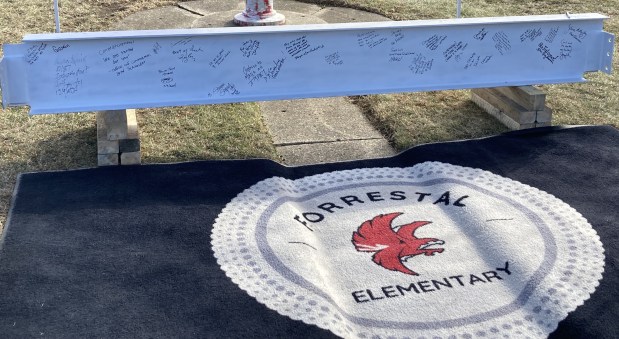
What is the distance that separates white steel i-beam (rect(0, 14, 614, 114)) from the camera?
4.64 m

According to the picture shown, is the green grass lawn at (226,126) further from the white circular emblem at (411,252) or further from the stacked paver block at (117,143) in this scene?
the white circular emblem at (411,252)

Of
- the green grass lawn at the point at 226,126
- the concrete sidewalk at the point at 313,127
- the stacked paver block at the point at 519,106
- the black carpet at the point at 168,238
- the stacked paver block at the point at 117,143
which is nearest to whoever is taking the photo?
the black carpet at the point at 168,238

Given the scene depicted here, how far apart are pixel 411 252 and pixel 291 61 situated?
162 centimetres

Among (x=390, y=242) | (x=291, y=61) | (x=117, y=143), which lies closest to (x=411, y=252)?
(x=390, y=242)

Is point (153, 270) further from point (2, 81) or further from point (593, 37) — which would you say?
point (593, 37)

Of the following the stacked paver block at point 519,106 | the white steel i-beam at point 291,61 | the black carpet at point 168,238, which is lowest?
the black carpet at point 168,238

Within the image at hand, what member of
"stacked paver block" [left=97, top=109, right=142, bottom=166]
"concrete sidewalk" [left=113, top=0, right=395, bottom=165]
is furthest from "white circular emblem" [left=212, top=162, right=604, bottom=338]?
"stacked paver block" [left=97, top=109, right=142, bottom=166]

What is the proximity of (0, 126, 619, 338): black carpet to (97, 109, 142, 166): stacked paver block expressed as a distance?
119 mm

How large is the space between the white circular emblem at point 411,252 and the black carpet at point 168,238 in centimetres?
10

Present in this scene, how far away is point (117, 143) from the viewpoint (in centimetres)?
478

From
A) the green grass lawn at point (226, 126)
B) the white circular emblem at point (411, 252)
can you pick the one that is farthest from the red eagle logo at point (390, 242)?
the green grass lawn at point (226, 126)

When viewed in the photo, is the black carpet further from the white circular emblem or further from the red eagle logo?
the red eagle logo

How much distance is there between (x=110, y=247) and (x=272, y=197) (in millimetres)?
960

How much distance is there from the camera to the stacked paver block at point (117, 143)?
4.77 m
